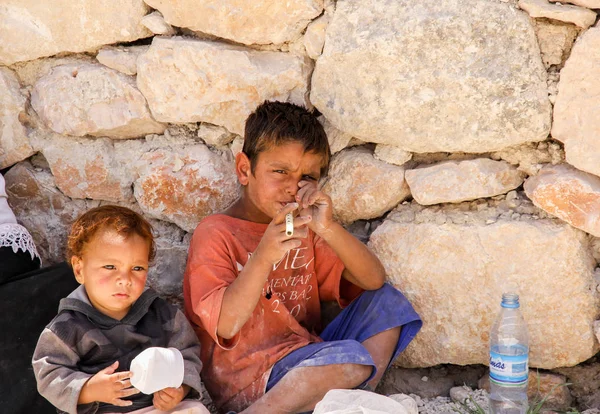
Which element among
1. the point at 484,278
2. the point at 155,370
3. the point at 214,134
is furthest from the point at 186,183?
the point at 484,278

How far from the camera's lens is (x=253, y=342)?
8.82ft

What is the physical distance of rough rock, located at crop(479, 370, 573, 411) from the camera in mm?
2732

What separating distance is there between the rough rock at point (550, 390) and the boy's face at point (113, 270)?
54.6 inches

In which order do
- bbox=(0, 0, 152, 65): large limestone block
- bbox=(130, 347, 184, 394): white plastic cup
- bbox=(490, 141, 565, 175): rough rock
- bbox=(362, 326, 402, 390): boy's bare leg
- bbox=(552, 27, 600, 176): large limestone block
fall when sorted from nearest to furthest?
bbox=(130, 347, 184, 394): white plastic cup
bbox=(552, 27, 600, 176): large limestone block
bbox=(490, 141, 565, 175): rough rock
bbox=(362, 326, 402, 390): boy's bare leg
bbox=(0, 0, 152, 65): large limestone block

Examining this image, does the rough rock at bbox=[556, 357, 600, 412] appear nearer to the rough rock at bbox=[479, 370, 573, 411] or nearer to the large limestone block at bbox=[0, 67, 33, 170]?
the rough rock at bbox=[479, 370, 573, 411]

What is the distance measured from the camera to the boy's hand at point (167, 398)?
2.36m

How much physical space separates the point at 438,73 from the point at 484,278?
2.35ft

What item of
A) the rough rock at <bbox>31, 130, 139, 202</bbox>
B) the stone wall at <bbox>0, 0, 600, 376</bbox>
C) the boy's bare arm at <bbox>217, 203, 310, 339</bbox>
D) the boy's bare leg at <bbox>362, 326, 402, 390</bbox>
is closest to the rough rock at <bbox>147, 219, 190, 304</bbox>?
the stone wall at <bbox>0, 0, 600, 376</bbox>

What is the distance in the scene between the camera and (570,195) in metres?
2.52

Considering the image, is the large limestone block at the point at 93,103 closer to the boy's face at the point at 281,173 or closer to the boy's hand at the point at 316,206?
the boy's face at the point at 281,173

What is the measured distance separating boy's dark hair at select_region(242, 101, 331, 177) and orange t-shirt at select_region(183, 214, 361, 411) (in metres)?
0.27

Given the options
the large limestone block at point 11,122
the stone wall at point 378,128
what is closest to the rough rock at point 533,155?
the stone wall at point 378,128

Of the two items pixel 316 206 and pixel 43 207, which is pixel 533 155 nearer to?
pixel 316 206

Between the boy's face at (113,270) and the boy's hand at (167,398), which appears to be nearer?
the boy's hand at (167,398)
